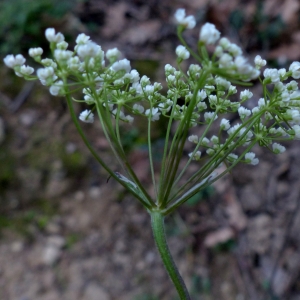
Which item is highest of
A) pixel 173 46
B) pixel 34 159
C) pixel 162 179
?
pixel 173 46

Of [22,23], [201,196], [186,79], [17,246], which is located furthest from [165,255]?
[22,23]

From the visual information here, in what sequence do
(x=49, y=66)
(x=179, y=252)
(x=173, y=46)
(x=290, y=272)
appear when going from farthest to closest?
(x=173, y=46) → (x=179, y=252) → (x=290, y=272) → (x=49, y=66)

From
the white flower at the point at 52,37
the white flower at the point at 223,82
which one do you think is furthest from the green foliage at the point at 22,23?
the white flower at the point at 223,82

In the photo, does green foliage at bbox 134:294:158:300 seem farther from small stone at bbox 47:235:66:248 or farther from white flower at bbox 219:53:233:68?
white flower at bbox 219:53:233:68

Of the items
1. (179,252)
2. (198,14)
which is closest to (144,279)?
(179,252)

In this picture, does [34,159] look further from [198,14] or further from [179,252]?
[198,14]

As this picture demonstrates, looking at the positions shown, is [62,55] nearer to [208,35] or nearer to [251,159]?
[208,35]
